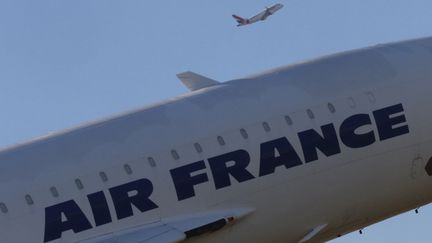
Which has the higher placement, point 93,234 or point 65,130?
point 65,130

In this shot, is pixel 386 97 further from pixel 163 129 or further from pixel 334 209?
pixel 163 129

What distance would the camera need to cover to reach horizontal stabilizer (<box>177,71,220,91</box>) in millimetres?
38188

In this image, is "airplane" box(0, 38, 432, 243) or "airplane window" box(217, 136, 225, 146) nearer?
"airplane" box(0, 38, 432, 243)

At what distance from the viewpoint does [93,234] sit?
33.5 meters

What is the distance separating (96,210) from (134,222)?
1170 mm

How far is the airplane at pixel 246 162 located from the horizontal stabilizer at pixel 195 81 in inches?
1.7

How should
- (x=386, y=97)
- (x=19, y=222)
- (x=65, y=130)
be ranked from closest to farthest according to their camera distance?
(x=19, y=222) → (x=65, y=130) → (x=386, y=97)

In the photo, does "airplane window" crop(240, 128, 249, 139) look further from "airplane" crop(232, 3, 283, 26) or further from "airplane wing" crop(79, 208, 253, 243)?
"airplane" crop(232, 3, 283, 26)

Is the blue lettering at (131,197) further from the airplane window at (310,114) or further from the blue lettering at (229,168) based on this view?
the airplane window at (310,114)

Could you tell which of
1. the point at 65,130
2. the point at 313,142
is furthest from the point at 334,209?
the point at 65,130

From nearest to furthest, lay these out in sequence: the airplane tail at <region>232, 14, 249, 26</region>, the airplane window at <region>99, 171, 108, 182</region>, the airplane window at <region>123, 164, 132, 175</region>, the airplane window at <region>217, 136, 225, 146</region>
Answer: the airplane window at <region>99, 171, 108, 182</region> → the airplane window at <region>123, 164, 132, 175</region> → the airplane window at <region>217, 136, 225, 146</region> → the airplane tail at <region>232, 14, 249, 26</region>

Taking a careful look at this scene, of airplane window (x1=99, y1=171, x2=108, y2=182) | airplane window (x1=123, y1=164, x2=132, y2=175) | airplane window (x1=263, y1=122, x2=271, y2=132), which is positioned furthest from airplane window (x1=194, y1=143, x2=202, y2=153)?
airplane window (x1=99, y1=171, x2=108, y2=182)

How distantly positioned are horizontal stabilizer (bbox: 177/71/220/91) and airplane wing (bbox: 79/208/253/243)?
4.67 m

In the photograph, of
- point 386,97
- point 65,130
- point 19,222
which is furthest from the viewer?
point 386,97
